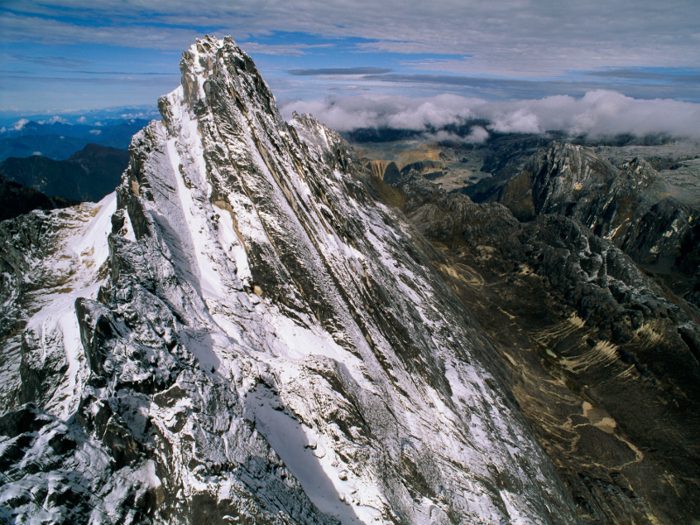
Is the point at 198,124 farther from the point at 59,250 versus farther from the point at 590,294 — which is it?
the point at 590,294

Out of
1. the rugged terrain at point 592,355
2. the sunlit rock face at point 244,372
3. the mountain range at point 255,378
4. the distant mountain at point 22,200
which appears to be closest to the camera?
the sunlit rock face at point 244,372

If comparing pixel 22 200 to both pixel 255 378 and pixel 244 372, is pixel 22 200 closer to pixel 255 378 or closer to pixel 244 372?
pixel 244 372

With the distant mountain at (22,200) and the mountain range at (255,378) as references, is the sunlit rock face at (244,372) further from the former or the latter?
the distant mountain at (22,200)

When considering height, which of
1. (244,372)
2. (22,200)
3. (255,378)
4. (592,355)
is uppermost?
(244,372)

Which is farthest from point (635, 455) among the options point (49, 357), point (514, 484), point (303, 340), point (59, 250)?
point (59, 250)

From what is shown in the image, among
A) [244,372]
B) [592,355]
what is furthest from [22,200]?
[592,355]

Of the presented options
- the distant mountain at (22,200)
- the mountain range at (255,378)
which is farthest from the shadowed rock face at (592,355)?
the distant mountain at (22,200)
